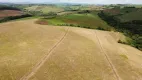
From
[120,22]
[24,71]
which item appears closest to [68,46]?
[24,71]

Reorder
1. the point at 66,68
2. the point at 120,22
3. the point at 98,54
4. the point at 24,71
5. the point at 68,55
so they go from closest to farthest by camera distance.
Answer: the point at 24,71 → the point at 66,68 → the point at 68,55 → the point at 98,54 → the point at 120,22

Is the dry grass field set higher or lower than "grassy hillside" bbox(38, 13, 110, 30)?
higher

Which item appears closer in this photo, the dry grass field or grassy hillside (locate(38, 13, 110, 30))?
the dry grass field

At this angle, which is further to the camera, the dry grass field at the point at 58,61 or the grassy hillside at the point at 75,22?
the grassy hillside at the point at 75,22

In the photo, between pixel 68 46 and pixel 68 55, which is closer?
pixel 68 55

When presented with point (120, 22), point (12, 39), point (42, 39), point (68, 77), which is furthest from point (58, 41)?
point (120, 22)

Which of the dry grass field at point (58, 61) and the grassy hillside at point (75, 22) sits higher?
the dry grass field at point (58, 61)

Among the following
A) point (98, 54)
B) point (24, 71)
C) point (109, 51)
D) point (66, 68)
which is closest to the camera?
point (24, 71)

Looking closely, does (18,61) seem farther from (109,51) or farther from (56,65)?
(109,51)

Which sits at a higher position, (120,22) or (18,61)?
(18,61)

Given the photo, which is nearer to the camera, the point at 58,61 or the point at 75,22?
the point at 58,61

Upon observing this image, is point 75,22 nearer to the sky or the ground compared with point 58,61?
nearer to the ground
